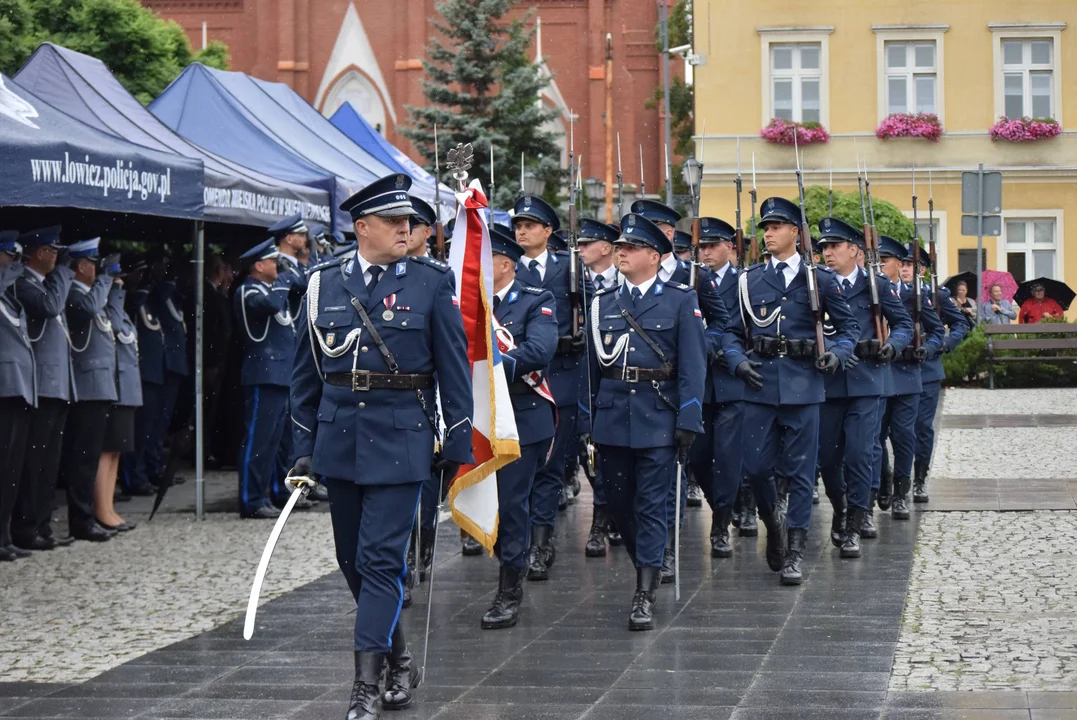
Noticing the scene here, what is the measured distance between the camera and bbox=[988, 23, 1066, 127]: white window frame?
3684 centimetres

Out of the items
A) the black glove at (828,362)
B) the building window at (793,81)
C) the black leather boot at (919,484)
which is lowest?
the black leather boot at (919,484)

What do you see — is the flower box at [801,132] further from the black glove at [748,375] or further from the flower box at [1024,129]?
the black glove at [748,375]

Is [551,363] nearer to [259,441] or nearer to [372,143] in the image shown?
[259,441]

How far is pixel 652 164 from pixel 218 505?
41.8 metres

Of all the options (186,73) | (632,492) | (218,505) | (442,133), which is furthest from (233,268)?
(442,133)

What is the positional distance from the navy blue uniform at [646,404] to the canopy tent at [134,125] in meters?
4.17

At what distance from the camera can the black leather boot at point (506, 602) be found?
27.3 ft

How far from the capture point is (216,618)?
8789 mm

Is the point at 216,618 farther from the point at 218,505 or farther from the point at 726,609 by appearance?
the point at 218,505

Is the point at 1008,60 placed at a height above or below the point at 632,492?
above

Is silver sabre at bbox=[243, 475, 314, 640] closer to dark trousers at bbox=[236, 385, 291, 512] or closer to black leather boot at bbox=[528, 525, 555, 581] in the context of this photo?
black leather boot at bbox=[528, 525, 555, 581]

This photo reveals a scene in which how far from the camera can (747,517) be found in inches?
470

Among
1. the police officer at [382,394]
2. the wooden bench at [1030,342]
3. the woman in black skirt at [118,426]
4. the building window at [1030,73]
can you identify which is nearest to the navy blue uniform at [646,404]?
the police officer at [382,394]

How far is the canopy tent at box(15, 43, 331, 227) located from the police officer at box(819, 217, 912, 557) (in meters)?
4.22
